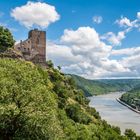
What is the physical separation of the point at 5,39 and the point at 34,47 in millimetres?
9796

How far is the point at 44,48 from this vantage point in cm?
8250

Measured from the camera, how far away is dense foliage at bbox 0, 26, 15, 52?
2876 inches

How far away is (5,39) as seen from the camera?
73.4m

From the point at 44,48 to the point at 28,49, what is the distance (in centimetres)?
385

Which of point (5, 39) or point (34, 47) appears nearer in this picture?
point (5, 39)

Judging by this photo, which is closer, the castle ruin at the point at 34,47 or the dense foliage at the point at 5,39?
the dense foliage at the point at 5,39

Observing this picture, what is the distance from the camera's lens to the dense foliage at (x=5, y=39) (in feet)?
240

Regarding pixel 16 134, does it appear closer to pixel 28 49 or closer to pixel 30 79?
pixel 30 79

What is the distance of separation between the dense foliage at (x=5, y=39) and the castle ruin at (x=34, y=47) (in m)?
4.27

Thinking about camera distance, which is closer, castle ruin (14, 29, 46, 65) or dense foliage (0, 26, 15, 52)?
dense foliage (0, 26, 15, 52)

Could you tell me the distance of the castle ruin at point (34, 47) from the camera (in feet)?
261

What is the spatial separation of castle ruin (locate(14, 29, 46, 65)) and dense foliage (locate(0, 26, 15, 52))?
4267mm

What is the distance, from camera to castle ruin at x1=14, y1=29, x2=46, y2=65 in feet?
261

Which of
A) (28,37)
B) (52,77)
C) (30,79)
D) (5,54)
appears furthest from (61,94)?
(30,79)
